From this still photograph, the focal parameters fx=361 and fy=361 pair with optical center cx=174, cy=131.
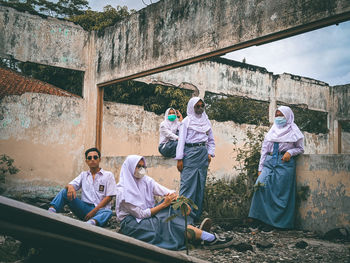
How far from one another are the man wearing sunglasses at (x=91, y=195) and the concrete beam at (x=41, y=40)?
4.62 meters

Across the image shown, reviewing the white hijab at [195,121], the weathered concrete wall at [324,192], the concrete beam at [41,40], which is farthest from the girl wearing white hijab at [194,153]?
the concrete beam at [41,40]

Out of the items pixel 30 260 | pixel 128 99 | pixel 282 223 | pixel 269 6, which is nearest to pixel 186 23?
pixel 269 6

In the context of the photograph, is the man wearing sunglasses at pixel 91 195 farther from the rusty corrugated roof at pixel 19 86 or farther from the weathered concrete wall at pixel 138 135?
the weathered concrete wall at pixel 138 135

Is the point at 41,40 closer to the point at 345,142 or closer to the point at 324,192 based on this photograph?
the point at 324,192

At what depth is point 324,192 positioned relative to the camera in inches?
181

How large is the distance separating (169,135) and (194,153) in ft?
3.98

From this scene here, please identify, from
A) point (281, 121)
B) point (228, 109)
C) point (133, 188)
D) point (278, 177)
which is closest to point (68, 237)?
point (133, 188)

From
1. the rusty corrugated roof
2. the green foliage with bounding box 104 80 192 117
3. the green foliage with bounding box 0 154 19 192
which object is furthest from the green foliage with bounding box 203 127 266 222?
the green foliage with bounding box 104 80 192 117

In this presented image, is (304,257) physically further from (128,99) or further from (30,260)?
(128,99)

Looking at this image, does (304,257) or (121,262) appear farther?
(304,257)

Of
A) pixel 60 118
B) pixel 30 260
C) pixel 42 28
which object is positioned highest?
pixel 42 28

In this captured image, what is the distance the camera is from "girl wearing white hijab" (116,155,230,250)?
12.2 feet

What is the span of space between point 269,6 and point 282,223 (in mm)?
2845

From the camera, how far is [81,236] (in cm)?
143
